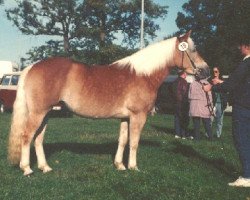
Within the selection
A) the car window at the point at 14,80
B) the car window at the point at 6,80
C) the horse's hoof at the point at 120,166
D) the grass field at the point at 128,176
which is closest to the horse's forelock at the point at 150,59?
the horse's hoof at the point at 120,166

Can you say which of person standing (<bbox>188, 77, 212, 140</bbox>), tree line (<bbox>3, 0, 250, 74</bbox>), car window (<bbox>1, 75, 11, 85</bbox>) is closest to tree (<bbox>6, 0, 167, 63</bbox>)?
tree line (<bbox>3, 0, 250, 74</bbox>)

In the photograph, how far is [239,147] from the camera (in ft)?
25.5

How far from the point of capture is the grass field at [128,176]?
7027 millimetres

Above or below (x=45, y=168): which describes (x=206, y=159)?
below

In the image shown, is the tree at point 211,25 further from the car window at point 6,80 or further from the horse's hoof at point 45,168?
the horse's hoof at point 45,168

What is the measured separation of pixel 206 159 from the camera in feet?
34.5

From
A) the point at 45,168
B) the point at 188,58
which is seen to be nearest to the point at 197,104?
the point at 188,58

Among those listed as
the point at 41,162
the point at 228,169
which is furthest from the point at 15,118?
the point at 228,169

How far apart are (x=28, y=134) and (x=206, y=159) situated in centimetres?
412

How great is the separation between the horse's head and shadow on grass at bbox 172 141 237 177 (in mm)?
1838

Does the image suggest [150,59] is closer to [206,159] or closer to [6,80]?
[206,159]

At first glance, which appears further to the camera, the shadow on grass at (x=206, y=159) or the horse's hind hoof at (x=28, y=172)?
the shadow on grass at (x=206, y=159)

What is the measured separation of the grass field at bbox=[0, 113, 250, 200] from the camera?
7027mm

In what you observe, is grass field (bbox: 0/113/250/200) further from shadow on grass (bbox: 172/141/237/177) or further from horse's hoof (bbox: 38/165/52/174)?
horse's hoof (bbox: 38/165/52/174)
